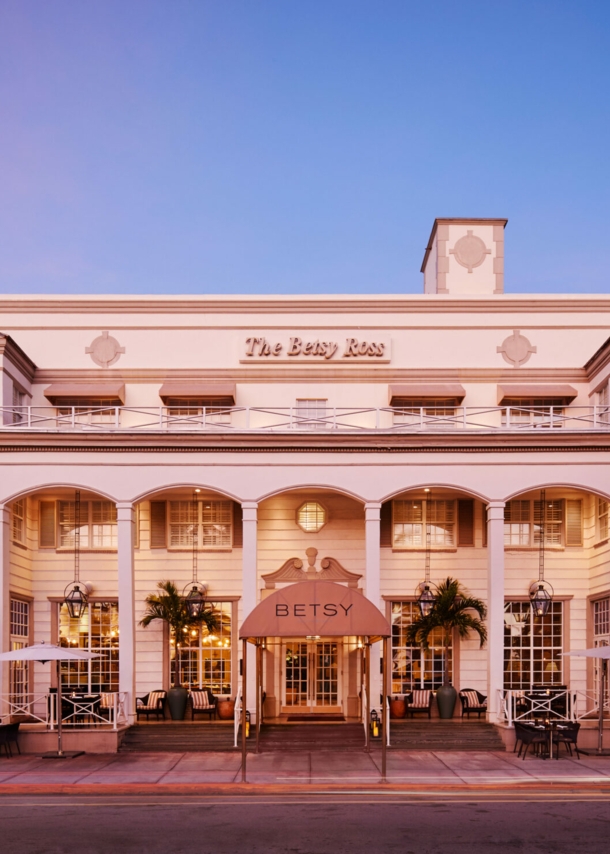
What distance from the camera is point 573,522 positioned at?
2638 cm

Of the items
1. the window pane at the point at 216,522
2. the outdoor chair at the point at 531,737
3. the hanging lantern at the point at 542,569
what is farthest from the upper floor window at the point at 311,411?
the outdoor chair at the point at 531,737

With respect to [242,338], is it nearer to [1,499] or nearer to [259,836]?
[1,499]

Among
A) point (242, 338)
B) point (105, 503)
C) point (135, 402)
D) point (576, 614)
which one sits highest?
point (242, 338)

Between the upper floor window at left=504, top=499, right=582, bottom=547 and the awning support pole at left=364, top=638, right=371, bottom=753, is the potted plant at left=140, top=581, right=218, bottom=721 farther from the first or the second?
the upper floor window at left=504, top=499, right=582, bottom=547

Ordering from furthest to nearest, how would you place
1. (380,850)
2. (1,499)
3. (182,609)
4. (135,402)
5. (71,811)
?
(135,402)
(182,609)
(1,499)
(71,811)
(380,850)

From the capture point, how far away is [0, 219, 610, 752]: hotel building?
23.1 metres

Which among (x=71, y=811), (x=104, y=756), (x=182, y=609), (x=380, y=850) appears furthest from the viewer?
(x=182, y=609)

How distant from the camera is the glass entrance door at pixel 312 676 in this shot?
84.9ft

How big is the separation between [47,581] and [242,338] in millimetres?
9521

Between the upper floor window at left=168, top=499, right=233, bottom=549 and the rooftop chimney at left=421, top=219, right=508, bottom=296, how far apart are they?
34.8 feet

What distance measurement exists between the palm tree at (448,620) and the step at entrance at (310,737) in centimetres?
353

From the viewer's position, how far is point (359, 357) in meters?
27.7

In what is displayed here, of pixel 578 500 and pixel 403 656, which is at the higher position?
pixel 578 500

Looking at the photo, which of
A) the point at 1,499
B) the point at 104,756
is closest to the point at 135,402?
the point at 1,499
